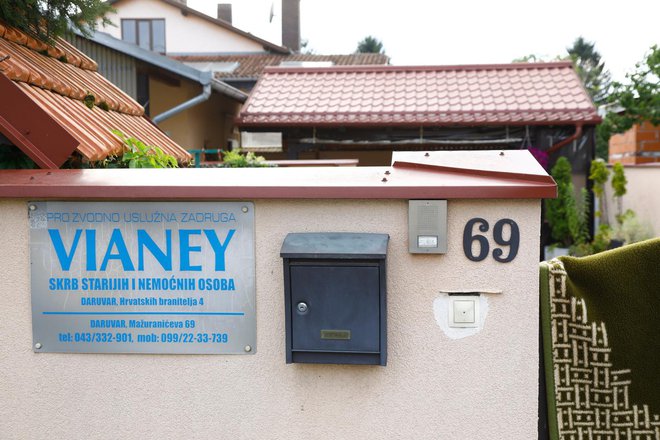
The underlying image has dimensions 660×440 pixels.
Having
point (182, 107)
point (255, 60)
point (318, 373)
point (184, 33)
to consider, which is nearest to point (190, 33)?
point (184, 33)

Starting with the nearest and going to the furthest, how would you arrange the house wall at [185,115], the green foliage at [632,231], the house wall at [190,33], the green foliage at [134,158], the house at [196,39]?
the green foliage at [134,158], the green foliage at [632,231], the house wall at [185,115], the house at [196,39], the house wall at [190,33]

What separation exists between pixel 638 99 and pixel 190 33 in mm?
19153

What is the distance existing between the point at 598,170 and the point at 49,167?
1089 centimetres

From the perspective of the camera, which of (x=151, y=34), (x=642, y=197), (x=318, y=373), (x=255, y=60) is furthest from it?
(x=151, y=34)

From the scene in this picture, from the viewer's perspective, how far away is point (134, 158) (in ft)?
12.7

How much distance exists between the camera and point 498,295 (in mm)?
2686

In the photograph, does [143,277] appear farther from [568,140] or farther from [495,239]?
[568,140]

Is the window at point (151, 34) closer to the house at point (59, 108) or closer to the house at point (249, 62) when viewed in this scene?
the house at point (249, 62)

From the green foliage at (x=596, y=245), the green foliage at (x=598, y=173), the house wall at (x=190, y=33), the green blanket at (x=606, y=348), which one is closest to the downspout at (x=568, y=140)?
the green foliage at (x=598, y=173)

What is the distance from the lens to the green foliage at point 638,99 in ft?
47.3

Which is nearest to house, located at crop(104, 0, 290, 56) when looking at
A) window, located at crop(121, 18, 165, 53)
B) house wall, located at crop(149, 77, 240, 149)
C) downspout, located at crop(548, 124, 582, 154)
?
window, located at crop(121, 18, 165, 53)

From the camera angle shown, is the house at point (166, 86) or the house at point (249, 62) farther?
the house at point (249, 62)

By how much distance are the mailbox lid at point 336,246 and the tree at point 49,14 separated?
7.57ft

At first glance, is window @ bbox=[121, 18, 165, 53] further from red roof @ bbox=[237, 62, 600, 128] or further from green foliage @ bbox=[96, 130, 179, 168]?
green foliage @ bbox=[96, 130, 179, 168]
